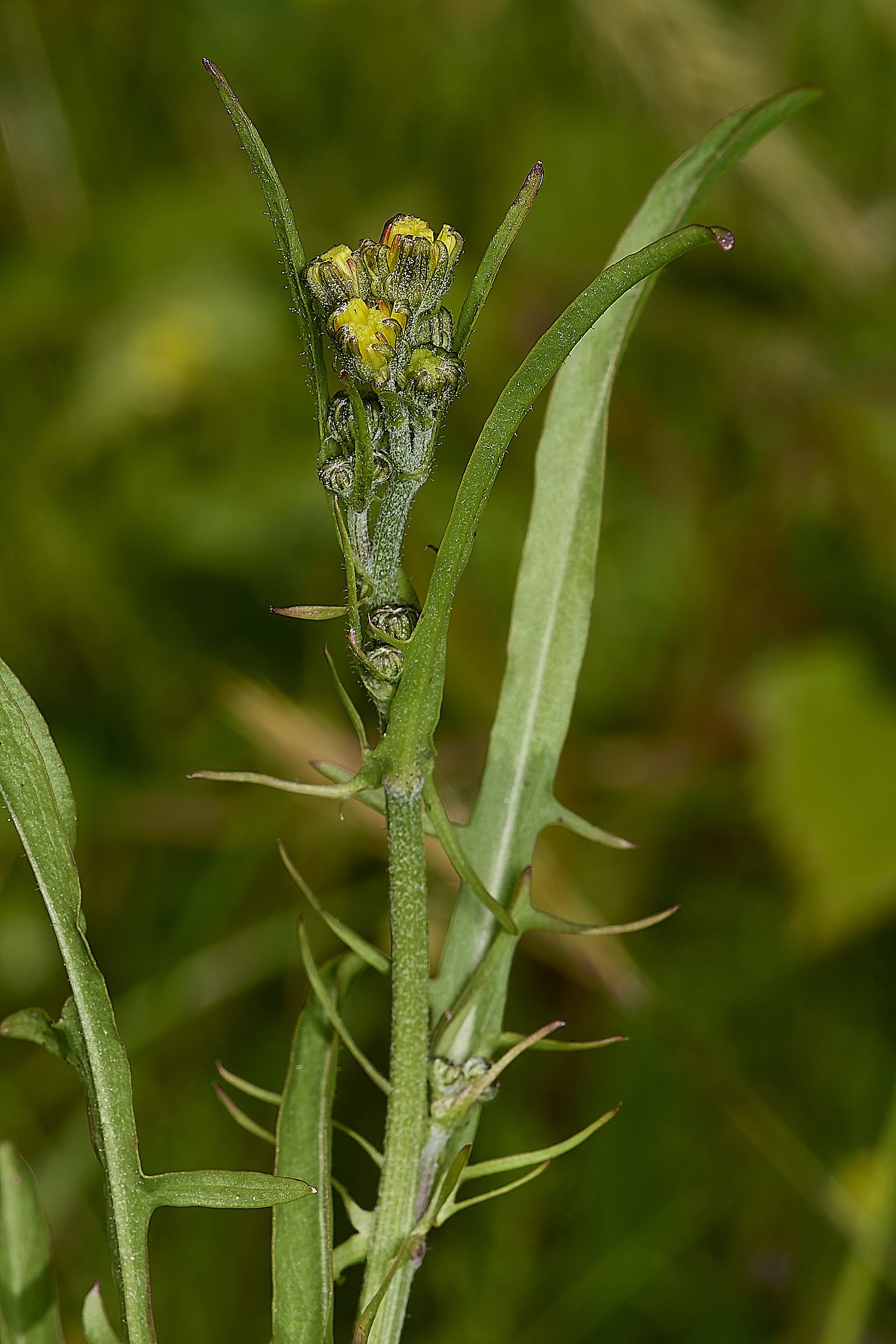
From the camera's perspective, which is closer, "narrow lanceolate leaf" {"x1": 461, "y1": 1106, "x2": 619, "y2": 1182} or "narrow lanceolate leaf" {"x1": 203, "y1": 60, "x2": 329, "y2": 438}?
"narrow lanceolate leaf" {"x1": 203, "y1": 60, "x2": 329, "y2": 438}

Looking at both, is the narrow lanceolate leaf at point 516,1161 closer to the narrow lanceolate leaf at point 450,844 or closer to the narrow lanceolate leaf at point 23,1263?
the narrow lanceolate leaf at point 450,844

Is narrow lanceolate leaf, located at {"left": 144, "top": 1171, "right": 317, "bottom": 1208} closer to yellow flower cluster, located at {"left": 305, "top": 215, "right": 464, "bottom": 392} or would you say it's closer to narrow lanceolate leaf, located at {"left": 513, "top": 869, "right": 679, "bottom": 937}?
narrow lanceolate leaf, located at {"left": 513, "top": 869, "right": 679, "bottom": 937}

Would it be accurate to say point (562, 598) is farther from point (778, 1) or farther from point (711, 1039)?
point (778, 1)

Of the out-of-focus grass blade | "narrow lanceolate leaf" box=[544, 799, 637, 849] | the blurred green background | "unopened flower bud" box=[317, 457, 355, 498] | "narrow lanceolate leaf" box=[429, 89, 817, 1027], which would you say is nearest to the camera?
"unopened flower bud" box=[317, 457, 355, 498]

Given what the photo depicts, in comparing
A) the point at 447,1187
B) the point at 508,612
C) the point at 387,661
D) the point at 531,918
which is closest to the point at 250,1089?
the point at 447,1187

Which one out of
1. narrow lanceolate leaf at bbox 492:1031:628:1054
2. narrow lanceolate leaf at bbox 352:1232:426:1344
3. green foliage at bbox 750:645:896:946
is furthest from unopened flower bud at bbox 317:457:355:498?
green foliage at bbox 750:645:896:946

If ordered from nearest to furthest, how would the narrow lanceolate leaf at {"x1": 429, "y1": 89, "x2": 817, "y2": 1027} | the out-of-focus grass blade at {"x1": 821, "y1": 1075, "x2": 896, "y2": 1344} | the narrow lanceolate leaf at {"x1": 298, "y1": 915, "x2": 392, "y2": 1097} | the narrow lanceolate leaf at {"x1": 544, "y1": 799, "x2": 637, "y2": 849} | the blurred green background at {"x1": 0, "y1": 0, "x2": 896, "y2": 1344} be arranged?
the narrow lanceolate leaf at {"x1": 298, "y1": 915, "x2": 392, "y2": 1097} < the narrow lanceolate leaf at {"x1": 544, "y1": 799, "x2": 637, "y2": 849} < the narrow lanceolate leaf at {"x1": 429, "y1": 89, "x2": 817, "y2": 1027} < the out-of-focus grass blade at {"x1": 821, "y1": 1075, "x2": 896, "y2": 1344} < the blurred green background at {"x1": 0, "y1": 0, "x2": 896, "y2": 1344}

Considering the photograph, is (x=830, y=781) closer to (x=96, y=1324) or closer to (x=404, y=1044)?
(x=404, y=1044)

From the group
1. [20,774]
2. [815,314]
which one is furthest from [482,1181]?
[815,314]
